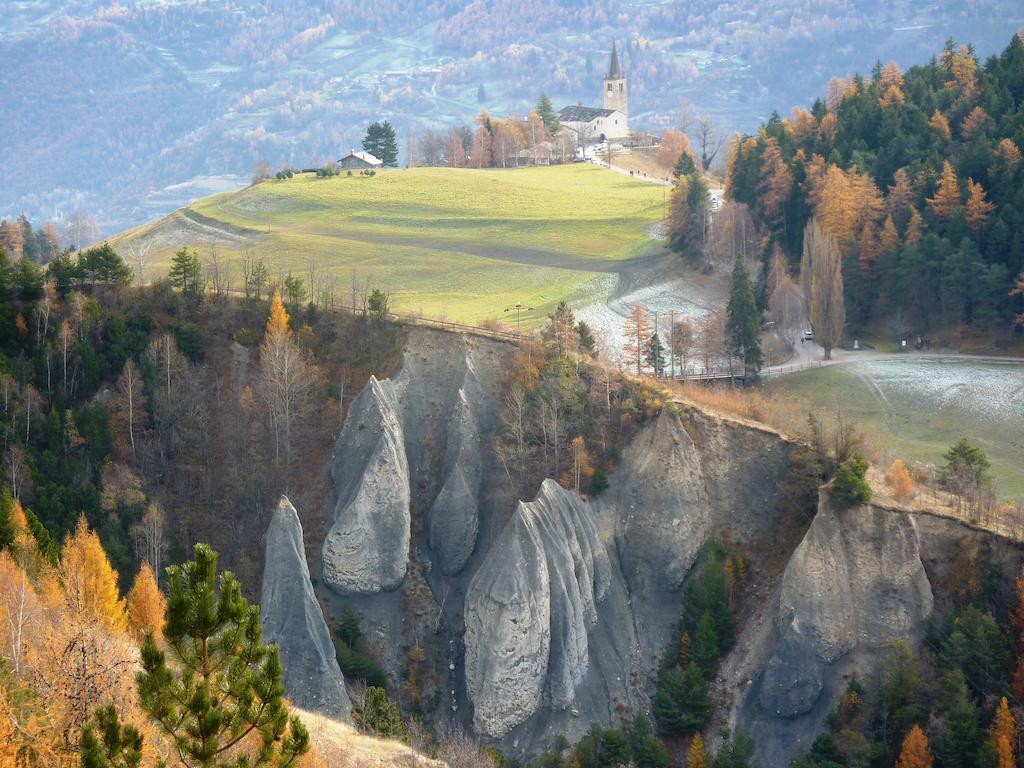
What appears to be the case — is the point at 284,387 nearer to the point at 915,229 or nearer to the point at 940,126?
the point at 915,229

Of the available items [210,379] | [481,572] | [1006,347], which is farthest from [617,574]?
[1006,347]

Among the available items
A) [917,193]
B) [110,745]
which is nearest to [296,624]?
[110,745]

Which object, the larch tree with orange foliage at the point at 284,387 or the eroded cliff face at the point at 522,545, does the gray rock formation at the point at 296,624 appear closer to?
the eroded cliff face at the point at 522,545

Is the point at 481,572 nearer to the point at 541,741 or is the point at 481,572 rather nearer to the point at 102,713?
the point at 541,741

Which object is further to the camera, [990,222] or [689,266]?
[689,266]

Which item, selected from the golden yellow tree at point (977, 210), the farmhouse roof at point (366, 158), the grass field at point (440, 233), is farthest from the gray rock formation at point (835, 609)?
the farmhouse roof at point (366, 158)
